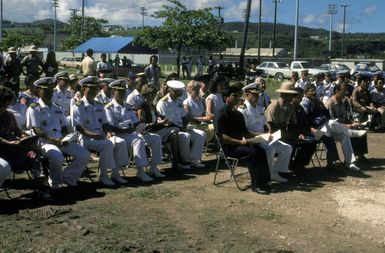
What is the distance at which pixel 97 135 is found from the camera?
765 centimetres

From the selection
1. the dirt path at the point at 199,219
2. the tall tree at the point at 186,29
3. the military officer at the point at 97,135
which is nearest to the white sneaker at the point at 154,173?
the dirt path at the point at 199,219

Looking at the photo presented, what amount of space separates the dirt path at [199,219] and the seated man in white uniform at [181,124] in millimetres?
912

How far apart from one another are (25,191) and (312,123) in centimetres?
461

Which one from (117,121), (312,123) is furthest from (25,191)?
(312,123)

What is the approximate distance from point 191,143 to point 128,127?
1542 mm

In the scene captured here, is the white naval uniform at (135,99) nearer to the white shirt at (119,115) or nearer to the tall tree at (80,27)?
the white shirt at (119,115)

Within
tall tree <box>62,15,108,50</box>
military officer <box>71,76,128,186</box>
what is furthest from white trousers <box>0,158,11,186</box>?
tall tree <box>62,15,108,50</box>

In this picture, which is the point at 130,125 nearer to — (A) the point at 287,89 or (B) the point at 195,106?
(B) the point at 195,106

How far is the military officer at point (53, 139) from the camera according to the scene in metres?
7.09

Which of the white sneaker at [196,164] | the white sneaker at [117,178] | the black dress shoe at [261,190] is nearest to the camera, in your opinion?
the black dress shoe at [261,190]

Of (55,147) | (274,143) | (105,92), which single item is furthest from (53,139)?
(274,143)

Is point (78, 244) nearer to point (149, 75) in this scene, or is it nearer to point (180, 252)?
point (180, 252)

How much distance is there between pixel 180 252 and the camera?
16.7 ft

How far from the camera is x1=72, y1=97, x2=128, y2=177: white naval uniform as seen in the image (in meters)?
7.65
